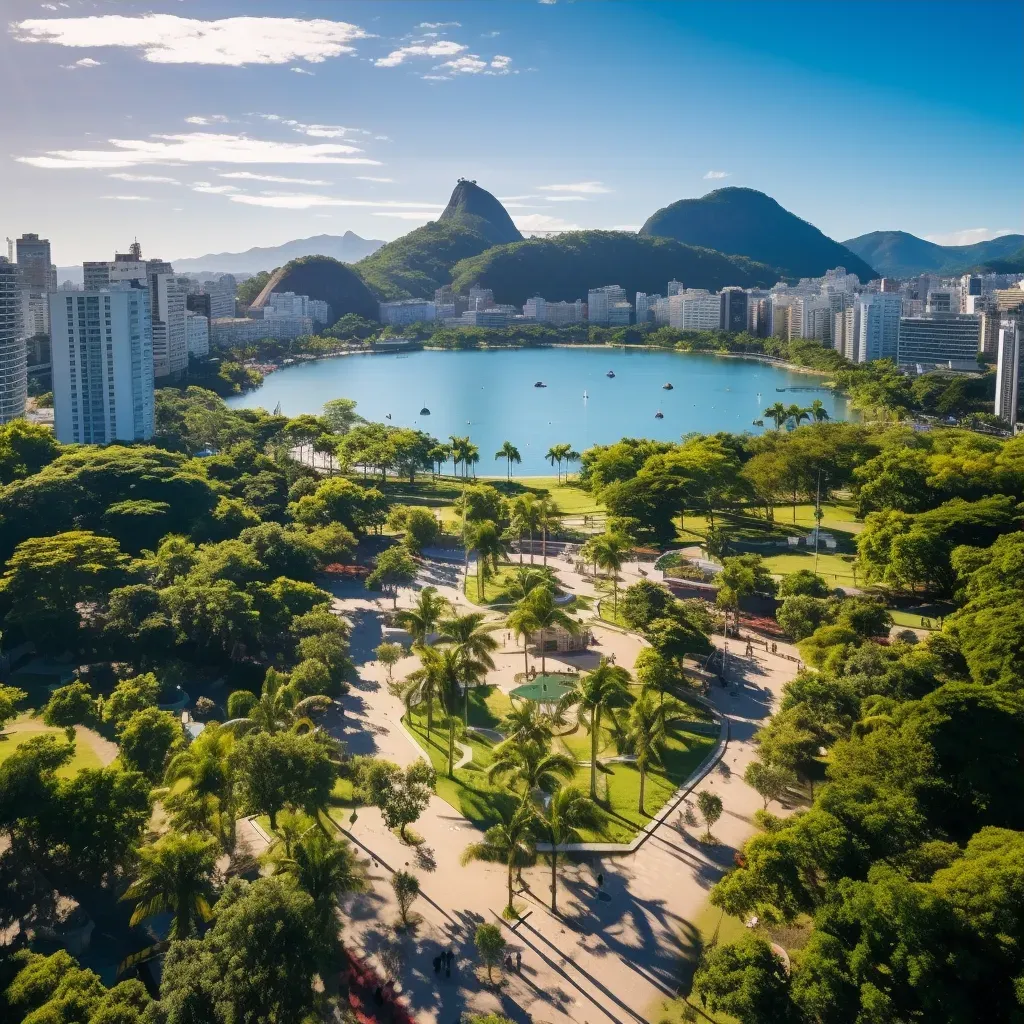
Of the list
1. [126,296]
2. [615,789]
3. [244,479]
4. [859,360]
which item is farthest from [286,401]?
[615,789]

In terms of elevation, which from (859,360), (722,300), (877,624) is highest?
(722,300)

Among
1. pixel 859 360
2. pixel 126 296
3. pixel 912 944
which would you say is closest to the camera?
pixel 912 944

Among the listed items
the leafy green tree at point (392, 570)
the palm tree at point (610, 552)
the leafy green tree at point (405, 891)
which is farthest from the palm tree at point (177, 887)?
the palm tree at point (610, 552)

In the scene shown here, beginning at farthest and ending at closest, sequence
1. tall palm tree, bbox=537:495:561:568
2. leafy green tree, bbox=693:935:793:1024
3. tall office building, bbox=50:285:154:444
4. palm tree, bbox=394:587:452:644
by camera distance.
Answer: tall office building, bbox=50:285:154:444 → tall palm tree, bbox=537:495:561:568 → palm tree, bbox=394:587:452:644 → leafy green tree, bbox=693:935:793:1024

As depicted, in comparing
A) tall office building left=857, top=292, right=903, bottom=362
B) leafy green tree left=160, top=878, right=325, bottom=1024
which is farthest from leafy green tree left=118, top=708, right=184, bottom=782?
tall office building left=857, top=292, right=903, bottom=362

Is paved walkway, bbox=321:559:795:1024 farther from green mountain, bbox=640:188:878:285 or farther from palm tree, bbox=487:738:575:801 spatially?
green mountain, bbox=640:188:878:285

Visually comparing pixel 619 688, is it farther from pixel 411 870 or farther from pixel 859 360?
pixel 859 360

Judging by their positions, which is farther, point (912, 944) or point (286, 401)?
point (286, 401)
